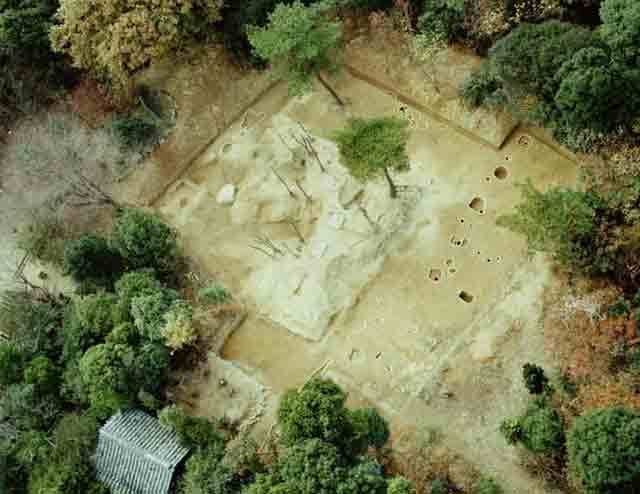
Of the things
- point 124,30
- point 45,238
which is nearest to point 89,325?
point 45,238

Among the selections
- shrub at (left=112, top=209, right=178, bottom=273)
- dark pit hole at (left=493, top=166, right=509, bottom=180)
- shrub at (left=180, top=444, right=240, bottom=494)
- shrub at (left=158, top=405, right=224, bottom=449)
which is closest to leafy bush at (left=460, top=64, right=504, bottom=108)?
dark pit hole at (left=493, top=166, right=509, bottom=180)

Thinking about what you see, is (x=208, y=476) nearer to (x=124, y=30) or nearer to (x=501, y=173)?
(x=501, y=173)

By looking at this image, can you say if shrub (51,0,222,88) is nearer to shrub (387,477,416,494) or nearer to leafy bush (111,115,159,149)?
leafy bush (111,115,159,149)

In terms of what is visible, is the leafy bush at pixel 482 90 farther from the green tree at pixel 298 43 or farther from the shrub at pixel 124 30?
the shrub at pixel 124 30

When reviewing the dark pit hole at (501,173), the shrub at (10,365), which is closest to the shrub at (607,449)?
the dark pit hole at (501,173)

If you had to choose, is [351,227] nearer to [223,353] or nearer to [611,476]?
[223,353]

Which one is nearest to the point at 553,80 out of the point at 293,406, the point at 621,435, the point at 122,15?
the point at 621,435
